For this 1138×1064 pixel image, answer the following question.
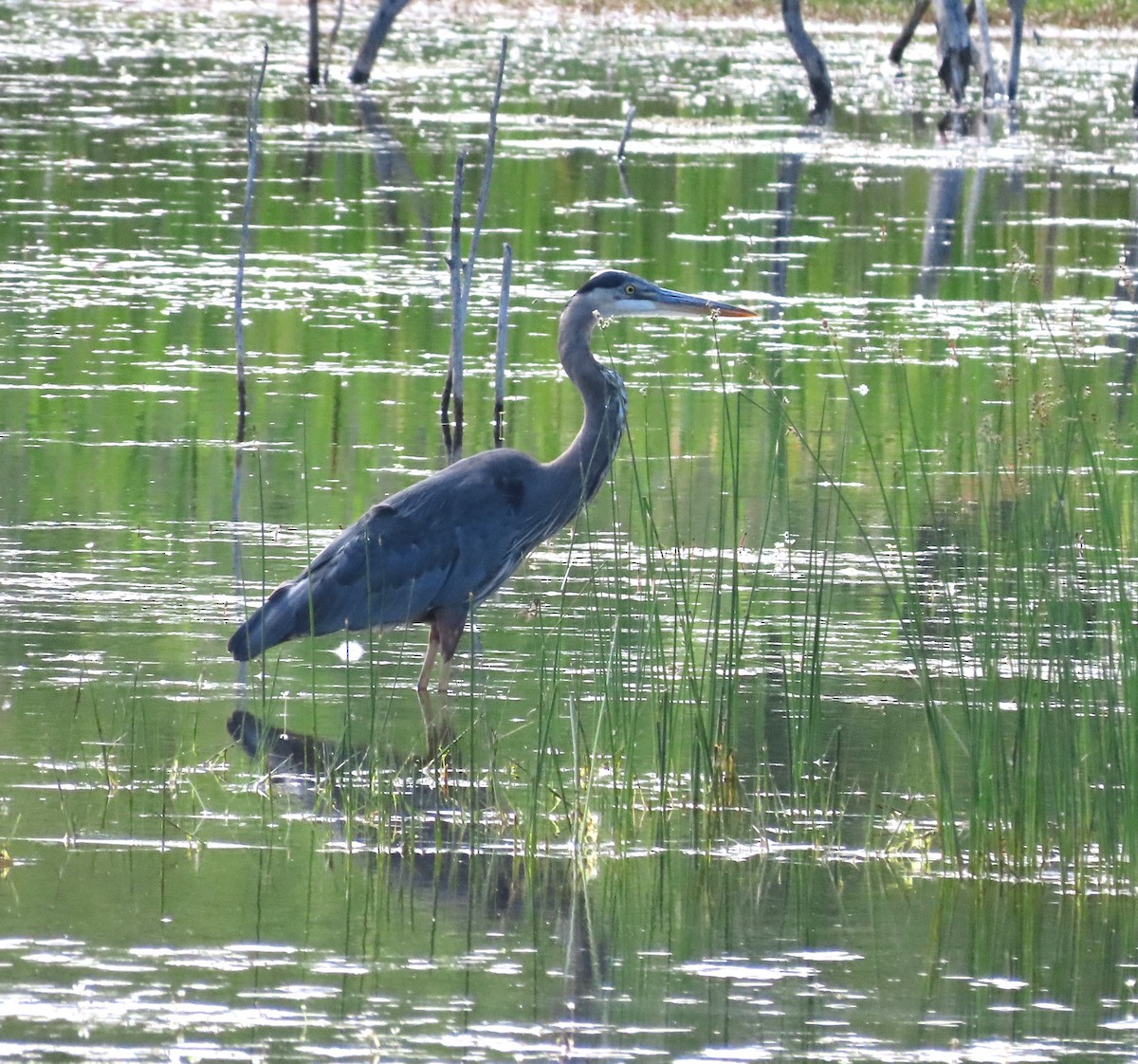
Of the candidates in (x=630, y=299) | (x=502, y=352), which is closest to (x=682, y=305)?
(x=630, y=299)

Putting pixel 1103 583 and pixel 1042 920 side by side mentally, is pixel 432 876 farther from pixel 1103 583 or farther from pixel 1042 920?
pixel 1103 583

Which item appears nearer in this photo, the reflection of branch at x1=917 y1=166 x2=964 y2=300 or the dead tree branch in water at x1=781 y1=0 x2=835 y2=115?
the reflection of branch at x1=917 y1=166 x2=964 y2=300

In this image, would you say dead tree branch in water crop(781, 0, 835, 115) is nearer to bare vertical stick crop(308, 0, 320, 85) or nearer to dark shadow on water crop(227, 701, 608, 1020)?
bare vertical stick crop(308, 0, 320, 85)

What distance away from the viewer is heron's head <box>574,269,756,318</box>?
8.05m

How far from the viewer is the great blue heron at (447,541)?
7.25 meters

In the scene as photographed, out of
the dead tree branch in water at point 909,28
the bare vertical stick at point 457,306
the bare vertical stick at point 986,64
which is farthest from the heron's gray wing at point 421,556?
the dead tree branch in water at point 909,28

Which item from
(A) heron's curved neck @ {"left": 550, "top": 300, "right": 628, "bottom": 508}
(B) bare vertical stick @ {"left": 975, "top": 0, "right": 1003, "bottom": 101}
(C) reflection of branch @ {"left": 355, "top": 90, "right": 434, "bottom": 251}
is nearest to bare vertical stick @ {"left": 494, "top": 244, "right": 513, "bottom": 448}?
(A) heron's curved neck @ {"left": 550, "top": 300, "right": 628, "bottom": 508}

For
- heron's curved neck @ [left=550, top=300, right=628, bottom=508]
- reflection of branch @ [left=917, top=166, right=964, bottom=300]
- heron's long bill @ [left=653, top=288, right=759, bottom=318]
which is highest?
reflection of branch @ [left=917, top=166, right=964, bottom=300]

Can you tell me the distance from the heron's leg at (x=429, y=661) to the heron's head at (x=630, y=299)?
1.24 meters

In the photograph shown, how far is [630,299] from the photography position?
8086mm

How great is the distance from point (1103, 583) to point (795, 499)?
471cm

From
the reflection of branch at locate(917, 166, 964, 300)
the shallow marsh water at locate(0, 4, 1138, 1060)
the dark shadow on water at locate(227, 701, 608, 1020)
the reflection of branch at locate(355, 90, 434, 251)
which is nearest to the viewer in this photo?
the shallow marsh water at locate(0, 4, 1138, 1060)

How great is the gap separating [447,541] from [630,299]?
3.88 feet

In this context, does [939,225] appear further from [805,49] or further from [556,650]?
[556,650]
